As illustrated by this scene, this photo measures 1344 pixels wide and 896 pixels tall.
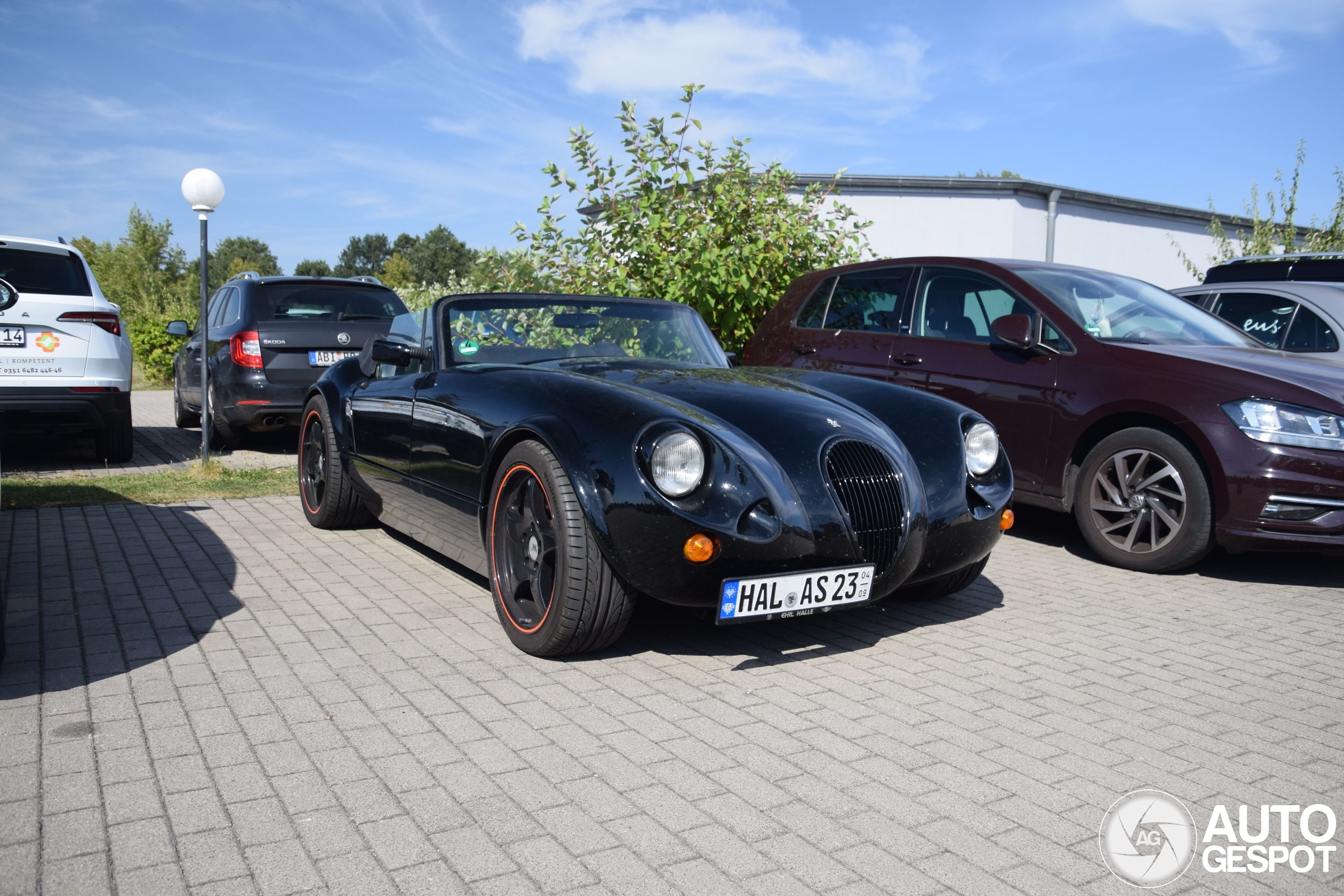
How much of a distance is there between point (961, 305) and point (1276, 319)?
286 cm

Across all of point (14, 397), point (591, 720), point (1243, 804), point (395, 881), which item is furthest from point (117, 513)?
point (1243, 804)

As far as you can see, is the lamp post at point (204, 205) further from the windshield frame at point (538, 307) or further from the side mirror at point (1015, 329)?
the side mirror at point (1015, 329)

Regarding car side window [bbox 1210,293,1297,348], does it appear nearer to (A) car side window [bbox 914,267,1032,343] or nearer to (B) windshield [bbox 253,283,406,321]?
(A) car side window [bbox 914,267,1032,343]

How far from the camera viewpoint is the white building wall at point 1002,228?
61.2 ft

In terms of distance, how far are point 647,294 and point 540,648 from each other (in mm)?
6175

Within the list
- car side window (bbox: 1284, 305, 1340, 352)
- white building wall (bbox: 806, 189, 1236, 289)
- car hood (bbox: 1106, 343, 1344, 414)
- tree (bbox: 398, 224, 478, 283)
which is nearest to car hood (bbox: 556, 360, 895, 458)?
car hood (bbox: 1106, 343, 1344, 414)

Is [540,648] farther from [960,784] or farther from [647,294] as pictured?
[647,294]

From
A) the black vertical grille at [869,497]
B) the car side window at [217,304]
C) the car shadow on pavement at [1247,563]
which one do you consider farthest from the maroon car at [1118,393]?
the car side window at [217,304]

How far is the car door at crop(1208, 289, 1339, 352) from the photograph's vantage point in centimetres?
736

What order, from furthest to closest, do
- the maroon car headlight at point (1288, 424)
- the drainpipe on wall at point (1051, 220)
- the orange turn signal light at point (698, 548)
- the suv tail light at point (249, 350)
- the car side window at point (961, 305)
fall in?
the drainpipe on wall at point (1051, 220), the suv tail light at point (249, 350), the car side window at point (961, 305), the maroon car headlight at point (1288, 424), the orange turn signal light at point (698, 548)

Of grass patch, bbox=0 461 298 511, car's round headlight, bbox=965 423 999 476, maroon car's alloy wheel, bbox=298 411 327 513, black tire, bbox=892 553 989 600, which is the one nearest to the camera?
car's round headlight, bbox=965 423 999 476

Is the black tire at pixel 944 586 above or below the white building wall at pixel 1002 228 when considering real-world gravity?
below

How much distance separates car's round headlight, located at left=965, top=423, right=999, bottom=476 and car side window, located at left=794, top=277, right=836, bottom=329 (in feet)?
10.4

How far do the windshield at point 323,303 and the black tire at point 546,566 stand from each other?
5852mm
